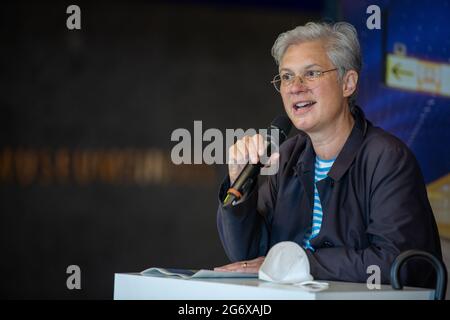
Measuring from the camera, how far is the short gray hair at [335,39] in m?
2.04

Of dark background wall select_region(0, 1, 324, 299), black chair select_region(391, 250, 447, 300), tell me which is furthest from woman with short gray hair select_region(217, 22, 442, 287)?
dark background wall select_region(0, 1, 324, 299)

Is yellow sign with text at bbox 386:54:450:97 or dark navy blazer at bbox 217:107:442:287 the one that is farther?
yellow sign with text at bbox 386:54:450:97

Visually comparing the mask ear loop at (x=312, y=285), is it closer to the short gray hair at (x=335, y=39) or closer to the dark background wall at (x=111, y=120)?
the short gray hair at (x=335, y=39)

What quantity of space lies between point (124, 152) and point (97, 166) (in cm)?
25

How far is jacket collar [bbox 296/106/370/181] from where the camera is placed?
6.25 ft

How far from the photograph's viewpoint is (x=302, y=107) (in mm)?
2018

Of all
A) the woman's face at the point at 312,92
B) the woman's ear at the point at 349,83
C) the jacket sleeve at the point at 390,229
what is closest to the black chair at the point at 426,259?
the jacket sleeve at the point at 390,229

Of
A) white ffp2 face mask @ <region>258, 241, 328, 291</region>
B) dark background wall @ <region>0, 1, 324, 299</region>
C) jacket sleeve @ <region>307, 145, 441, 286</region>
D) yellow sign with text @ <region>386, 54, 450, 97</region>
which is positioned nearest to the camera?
white ffp2 face mask @ <region>258, 241, 328, 291</region>

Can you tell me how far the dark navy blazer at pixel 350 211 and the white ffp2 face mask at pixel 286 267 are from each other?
0.21 meters

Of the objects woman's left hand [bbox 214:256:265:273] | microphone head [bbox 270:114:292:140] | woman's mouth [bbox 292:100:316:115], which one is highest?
woman's mouth [bbox 292:100:316:115]

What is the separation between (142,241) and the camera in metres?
5.57

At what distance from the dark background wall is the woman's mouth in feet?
11.7

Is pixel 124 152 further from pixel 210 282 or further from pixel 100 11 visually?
pixel 210 282

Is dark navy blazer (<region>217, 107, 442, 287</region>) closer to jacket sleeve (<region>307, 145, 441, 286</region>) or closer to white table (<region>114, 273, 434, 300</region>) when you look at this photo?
jacket sleeve (<region>307, 145, 441, 286</region>)
